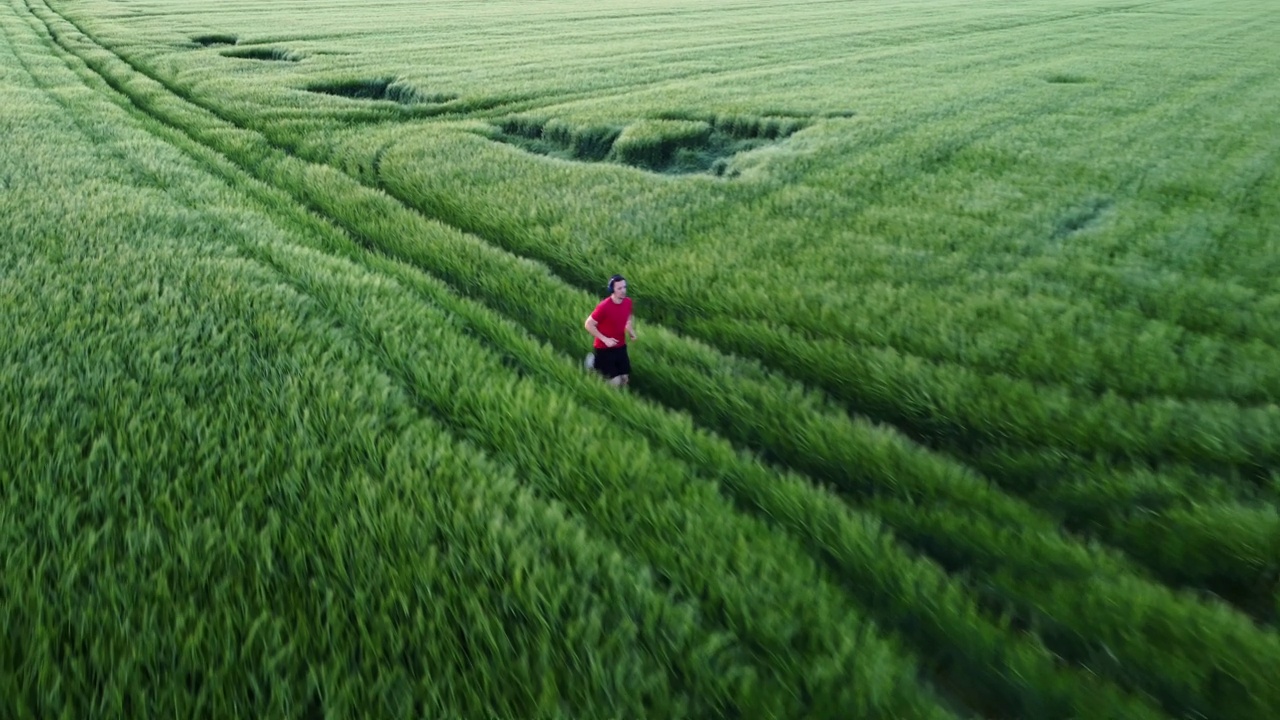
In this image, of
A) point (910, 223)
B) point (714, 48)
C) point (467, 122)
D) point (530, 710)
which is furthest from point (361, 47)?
point (530, 710)

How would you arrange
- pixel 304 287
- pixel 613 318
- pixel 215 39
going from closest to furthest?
1. pixel 613 318
2. pixel 304 287
3. pixel 215 39

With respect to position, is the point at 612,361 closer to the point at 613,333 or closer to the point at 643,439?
the point at 613,333

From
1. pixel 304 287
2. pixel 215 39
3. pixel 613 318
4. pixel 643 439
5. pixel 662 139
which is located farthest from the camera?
pixel 215 39

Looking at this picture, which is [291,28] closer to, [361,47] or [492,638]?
[361,47]

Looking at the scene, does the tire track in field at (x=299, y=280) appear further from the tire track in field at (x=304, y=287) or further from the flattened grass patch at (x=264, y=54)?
the flattened grass patch at (x=264, y=54)

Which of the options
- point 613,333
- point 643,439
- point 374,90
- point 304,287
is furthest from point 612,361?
point 374,90

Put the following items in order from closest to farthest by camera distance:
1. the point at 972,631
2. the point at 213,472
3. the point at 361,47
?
the point at 972,631, the point at 213,472, the point at 361,47

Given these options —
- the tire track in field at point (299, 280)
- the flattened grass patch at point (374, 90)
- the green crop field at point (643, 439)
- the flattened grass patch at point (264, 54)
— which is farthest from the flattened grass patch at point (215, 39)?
the green crop field at point (643, 439)
